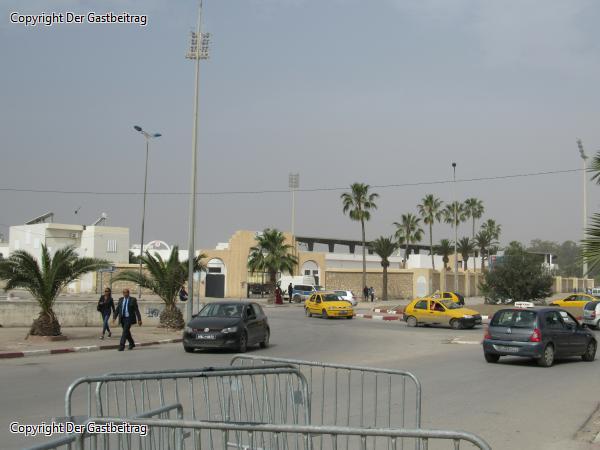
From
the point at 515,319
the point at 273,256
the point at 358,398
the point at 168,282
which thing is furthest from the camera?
the point at 273,256

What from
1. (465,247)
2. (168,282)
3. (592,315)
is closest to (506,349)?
(168,282)

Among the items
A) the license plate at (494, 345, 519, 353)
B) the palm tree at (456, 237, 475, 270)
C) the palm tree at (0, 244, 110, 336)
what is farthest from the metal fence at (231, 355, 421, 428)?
the palm tree at (456, 237, 475, 270)

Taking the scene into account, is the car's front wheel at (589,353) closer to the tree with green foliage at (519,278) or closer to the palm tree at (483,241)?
the tree with green foliage at (519,278)

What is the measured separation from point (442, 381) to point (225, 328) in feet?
24.3

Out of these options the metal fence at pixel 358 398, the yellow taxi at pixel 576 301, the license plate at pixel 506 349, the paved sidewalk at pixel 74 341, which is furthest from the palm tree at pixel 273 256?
the metal fence at pixel 358 398

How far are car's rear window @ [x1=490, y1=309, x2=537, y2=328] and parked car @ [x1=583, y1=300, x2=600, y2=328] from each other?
19836 mm

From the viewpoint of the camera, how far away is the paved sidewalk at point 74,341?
19031mm

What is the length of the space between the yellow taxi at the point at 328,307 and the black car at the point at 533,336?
2319 cm

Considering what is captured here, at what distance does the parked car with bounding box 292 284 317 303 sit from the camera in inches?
2447

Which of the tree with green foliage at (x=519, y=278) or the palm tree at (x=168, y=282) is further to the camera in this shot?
the tree with green foliage at (x=519, y=278)

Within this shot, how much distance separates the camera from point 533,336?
17.0 metres

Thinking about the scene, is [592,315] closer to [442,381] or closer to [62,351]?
[442,381]

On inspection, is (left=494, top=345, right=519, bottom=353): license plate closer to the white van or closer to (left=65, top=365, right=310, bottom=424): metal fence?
(left=65, top=365, right=310, bottom=424): metal fence

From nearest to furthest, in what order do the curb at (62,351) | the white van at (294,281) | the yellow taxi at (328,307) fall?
1. the curb at (62,351)
2. the yellow taxi at (328,307)
3. the white van at (294,281)
